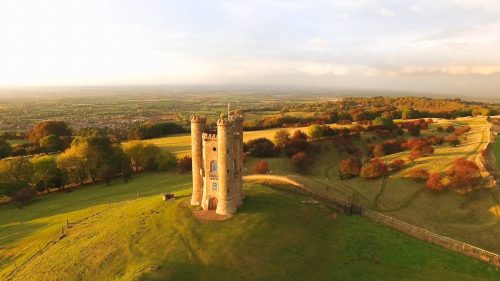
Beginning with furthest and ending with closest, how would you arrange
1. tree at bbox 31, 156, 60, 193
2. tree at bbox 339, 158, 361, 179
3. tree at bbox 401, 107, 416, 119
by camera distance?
tree at bbox 401, 107, 416, 119, tree at bbox 31, 156, 60, 193, tree at bbox 339, 158, 361, 179

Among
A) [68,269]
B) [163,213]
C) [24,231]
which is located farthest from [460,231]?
[24,231]

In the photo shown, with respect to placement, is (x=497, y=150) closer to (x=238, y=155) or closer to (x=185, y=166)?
(x=238, y=155)

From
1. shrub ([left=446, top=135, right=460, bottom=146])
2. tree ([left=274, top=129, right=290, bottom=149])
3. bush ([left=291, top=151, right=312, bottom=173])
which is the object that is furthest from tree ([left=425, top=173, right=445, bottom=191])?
tree ([left=274, top=129, right=290, bottom=149])

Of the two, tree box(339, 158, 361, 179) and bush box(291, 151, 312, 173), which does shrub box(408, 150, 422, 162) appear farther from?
bush box(291, 151, 312, 173)

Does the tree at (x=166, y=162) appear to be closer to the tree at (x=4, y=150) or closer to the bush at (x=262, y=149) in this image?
the bush at (x=262, y=149)

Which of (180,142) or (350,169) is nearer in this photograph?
(350,169)

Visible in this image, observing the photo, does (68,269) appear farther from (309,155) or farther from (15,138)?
(15,138)

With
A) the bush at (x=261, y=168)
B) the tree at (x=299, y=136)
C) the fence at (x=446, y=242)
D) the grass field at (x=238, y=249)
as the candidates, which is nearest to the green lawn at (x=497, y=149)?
the fence at (x=446, y=242)

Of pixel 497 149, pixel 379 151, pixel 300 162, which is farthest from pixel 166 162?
pixel 497 149
